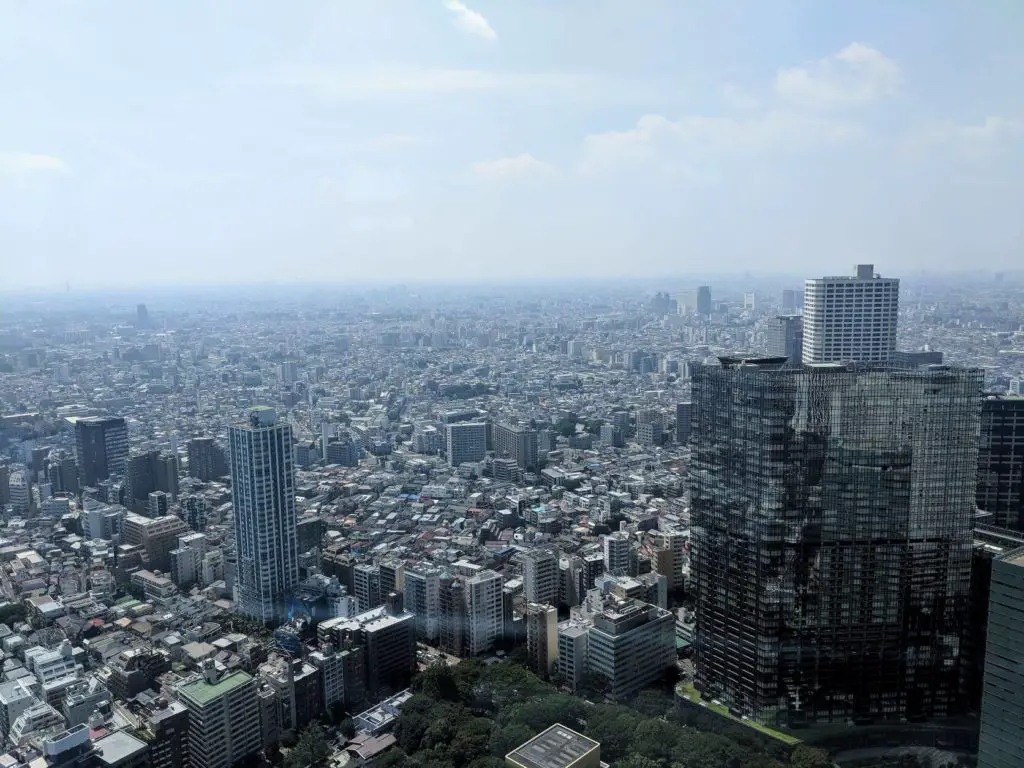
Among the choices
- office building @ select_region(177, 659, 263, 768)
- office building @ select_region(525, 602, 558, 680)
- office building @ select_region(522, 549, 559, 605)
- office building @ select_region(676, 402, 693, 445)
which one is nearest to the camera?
office building @ select_region(177, 659, 263, 768)

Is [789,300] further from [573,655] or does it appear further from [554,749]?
[554,749]

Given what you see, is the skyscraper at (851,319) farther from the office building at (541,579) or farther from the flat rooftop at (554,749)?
the flat rooftop at (554,749)

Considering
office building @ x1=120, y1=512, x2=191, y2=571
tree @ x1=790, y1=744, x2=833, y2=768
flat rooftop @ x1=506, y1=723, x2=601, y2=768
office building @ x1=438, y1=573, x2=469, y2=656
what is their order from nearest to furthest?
flat rooftop @ x1=506, y1=723, x2=601, y2=768, tree @ x1=790, y1=744, x2=833, y2=768, office building @ x1=438, y1=573, x2=469, y2=656, office building @ x1=120, y1=512, x2=191, y2=571

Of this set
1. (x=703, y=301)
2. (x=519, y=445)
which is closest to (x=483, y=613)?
(x=519, y=445)

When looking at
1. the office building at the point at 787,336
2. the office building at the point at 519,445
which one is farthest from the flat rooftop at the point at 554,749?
the office building at the point at 787,336

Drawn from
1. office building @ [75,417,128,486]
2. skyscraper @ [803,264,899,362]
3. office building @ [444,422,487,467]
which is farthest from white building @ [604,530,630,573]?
office building @ [75,417,128,486]

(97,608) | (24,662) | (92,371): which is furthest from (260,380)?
(24,662)

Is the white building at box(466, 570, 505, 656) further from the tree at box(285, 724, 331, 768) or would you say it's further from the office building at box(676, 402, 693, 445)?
the office building at box(676, 402, 693, 445)
